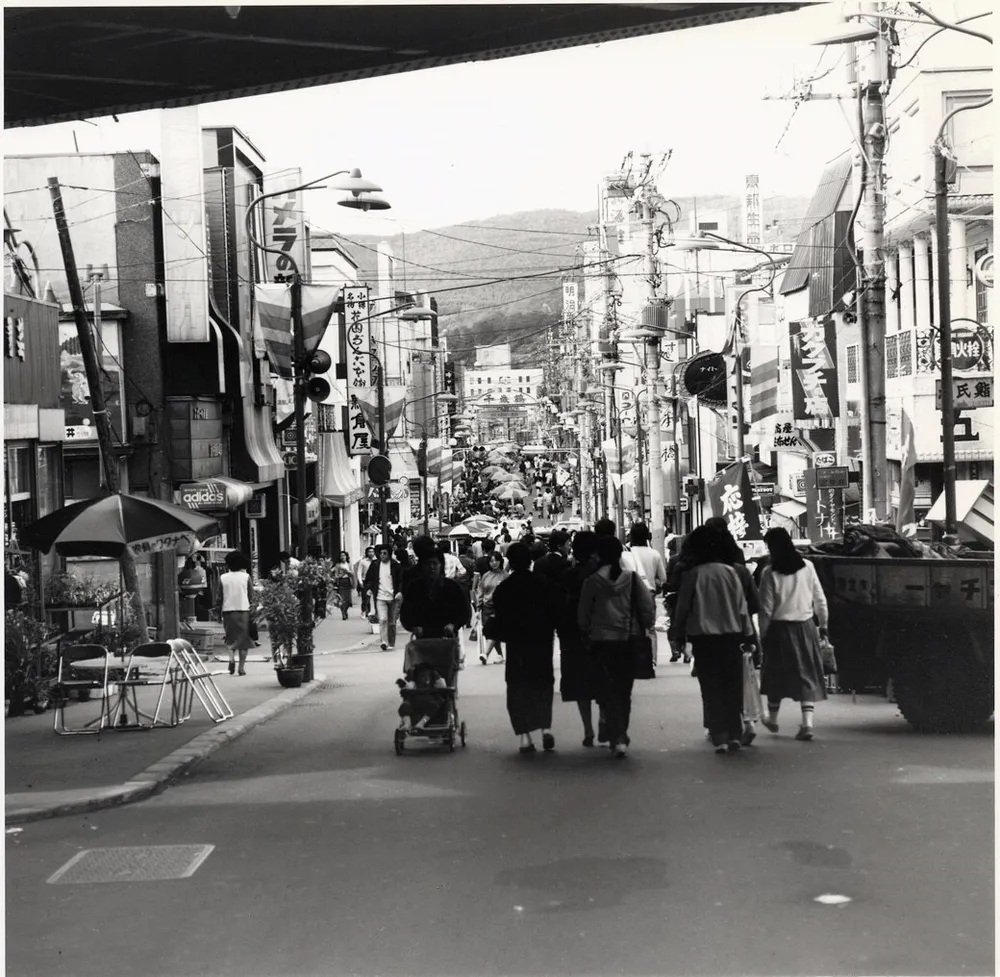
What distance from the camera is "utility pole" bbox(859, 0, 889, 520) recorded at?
21766 millimetres

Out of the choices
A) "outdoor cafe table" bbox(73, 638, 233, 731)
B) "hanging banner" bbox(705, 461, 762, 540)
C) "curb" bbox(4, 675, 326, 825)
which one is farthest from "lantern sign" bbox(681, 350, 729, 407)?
"curb" bbox(4, 675, 326, 825)

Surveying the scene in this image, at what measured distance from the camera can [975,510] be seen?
20.8m

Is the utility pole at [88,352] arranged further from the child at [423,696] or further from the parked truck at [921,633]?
the parked truck at [921,633]

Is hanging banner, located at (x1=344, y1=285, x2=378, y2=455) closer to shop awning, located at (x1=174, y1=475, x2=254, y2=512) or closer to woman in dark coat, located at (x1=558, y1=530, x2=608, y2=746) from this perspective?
shop awning, located at (x1=174, y1=475, x2=254, y2=512)

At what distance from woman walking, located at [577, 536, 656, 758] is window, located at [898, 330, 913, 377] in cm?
2167

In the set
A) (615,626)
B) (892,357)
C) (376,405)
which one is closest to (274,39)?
(615,626)

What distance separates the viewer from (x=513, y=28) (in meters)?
10.9

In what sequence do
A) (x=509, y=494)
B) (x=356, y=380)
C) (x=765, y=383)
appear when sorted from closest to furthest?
1. (x=765, y=383)
2. (x=356, y=380)
3. (x=509, y=494)

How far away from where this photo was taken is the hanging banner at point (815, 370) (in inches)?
1602

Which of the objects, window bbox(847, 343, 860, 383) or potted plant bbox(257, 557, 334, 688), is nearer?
potted plant bbox(257, 557, 334, 688)

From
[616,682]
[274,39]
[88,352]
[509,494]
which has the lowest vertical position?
[616,682]

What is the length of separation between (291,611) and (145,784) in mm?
8611

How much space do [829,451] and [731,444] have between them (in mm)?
16578

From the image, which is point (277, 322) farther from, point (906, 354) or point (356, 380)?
point (356, 380)
